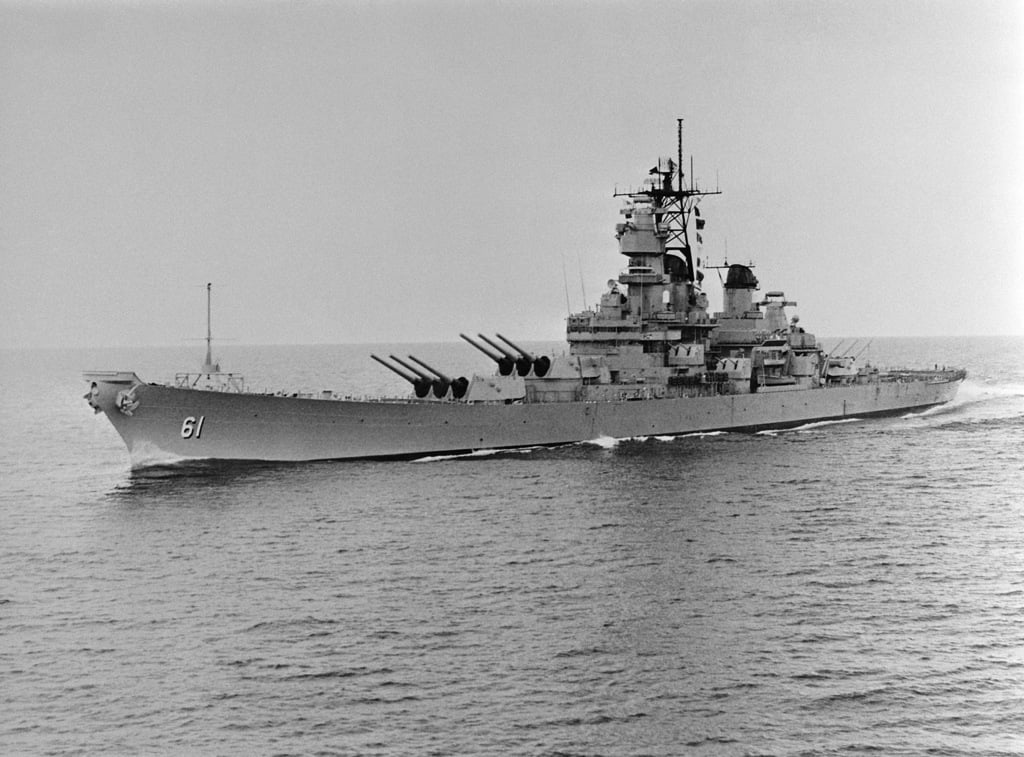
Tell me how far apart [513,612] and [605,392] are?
27186 mm

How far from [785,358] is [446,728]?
146 ft

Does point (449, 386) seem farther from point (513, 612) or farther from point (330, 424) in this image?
point (513, 612)

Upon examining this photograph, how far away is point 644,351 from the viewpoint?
168 feet

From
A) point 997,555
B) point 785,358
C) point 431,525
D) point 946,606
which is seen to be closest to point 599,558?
point 431,525

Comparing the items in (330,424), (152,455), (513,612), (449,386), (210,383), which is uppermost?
(210,383)

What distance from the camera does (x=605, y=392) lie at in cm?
4825

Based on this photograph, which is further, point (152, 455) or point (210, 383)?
point (210, 383)

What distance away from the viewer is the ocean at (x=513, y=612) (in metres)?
16.5

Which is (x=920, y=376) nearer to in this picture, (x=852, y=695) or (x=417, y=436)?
(x=417, y=436)

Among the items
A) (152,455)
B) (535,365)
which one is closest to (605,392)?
(535,365)

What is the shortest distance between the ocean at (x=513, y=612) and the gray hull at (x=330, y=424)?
142cm

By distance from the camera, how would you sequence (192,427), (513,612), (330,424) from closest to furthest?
(513,612)
(192,427)
(330,424)

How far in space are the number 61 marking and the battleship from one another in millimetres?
46

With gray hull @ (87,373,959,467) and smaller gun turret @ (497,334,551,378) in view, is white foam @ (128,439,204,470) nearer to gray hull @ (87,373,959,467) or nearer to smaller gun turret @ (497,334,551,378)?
gray hull @ (87,373,959,467)
